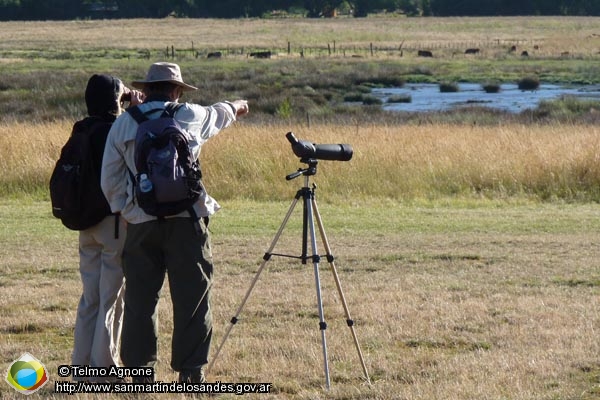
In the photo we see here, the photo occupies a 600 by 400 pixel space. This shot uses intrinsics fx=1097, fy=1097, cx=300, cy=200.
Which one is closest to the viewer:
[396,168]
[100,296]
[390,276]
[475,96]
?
[100,296]

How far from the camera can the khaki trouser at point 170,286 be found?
5.52 metres

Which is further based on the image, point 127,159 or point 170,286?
point 170,286

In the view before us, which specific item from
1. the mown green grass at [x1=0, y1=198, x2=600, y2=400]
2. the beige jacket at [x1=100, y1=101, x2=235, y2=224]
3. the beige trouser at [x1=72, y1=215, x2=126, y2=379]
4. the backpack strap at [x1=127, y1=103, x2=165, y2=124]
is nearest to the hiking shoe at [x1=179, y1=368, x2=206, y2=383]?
the mown green grass at [x1=0, y1=198, x2=600, y2=400]

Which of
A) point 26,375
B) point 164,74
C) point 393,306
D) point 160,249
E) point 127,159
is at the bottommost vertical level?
point 393,306

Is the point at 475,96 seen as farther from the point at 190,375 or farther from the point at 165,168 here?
the point at 165,168

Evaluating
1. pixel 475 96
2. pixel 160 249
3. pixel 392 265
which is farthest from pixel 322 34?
pixel 160 249

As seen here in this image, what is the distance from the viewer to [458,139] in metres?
18.4

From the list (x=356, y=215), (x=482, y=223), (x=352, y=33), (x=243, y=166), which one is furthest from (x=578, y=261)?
(x=352, y=33)

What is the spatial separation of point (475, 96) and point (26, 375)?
39.2m

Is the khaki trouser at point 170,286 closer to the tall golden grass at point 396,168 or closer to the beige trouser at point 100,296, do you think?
the beige trouser at point 100,296

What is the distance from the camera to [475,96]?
44.1m

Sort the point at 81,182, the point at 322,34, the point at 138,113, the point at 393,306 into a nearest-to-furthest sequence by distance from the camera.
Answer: the point at 138,113
the point at 81,182
the point at 393,306
the point at 322,34

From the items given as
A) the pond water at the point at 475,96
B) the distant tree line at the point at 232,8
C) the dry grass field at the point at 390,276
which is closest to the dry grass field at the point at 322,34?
the distant tree line at the point at 232,8

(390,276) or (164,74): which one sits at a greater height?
(164,74)
